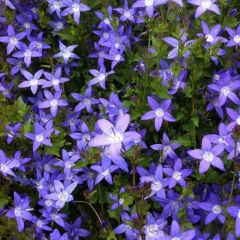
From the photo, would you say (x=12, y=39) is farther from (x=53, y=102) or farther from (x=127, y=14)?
(x=127, y=14)

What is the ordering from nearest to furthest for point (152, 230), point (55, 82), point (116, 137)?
point (116, 137)
point (152, 230)
point (55, 82)

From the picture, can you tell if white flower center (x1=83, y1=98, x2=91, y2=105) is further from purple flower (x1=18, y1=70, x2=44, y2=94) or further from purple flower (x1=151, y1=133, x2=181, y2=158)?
purple flower (x1=151, y1=133, x2=181, y2=158)

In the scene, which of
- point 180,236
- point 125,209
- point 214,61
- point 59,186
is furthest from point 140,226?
point 214,61

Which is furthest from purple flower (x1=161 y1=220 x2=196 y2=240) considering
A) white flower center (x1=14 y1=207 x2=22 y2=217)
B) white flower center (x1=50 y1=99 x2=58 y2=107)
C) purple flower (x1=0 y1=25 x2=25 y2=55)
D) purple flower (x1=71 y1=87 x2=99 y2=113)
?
purple flower (x1=0 y1=25 x2=25 y2=55)

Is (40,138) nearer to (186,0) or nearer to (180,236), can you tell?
(180,236)

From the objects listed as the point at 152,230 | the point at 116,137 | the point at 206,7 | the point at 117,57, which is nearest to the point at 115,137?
the point at 116,137

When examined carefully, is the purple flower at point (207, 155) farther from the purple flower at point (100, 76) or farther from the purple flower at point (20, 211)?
the purple flower at point (20, 211)
